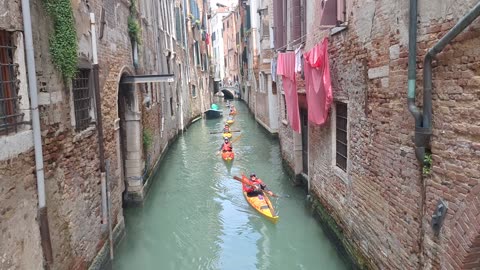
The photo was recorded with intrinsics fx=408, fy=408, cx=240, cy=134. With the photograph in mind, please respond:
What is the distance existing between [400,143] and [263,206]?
5078 mm

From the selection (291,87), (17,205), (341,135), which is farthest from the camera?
(291,87)

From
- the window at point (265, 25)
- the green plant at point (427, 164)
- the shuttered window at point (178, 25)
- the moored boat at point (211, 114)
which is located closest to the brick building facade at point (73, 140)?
the green plant at point (427, 164)

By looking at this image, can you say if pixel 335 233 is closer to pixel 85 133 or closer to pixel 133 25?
pixel 85 133

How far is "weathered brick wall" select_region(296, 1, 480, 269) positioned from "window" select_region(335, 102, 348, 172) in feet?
0.78

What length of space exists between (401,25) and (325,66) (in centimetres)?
272

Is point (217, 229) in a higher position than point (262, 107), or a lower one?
lower

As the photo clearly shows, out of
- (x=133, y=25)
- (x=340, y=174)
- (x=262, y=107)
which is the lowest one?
(x=340, y=174)

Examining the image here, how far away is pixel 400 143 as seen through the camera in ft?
15.4

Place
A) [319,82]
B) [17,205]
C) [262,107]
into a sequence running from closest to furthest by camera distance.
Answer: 1. [17,205]
2. [319,82]
3. [262,107]

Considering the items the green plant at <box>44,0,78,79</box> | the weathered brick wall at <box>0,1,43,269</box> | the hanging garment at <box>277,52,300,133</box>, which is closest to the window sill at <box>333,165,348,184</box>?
the hanging garment at <box>277,52,300,133</box>

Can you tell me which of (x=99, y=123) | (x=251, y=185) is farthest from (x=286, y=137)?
(x=99, y=123)

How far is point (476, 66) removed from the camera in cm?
337

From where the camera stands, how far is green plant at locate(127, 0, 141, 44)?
995 centimetres

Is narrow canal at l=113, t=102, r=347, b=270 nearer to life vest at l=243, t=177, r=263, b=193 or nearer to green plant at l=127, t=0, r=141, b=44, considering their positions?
life vest at l=243, t=177, r=263, b=193
